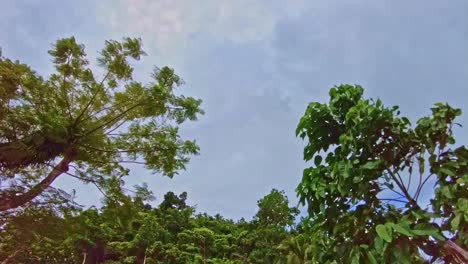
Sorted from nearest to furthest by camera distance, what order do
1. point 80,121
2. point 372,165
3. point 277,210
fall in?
point 372,165 < point 80,121 < point 277,210

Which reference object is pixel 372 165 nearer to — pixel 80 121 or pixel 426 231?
pixel 426 231

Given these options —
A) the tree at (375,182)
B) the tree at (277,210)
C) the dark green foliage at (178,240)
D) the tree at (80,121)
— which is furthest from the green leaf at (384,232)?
the tree at (277,210)

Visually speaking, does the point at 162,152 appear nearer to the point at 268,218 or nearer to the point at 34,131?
the point at 34,131

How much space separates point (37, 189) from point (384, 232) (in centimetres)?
358

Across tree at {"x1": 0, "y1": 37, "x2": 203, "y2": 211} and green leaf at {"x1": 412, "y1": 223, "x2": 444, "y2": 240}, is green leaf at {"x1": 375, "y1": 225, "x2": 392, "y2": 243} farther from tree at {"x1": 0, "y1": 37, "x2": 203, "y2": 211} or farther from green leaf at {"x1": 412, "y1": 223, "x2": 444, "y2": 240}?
tree at {"x1": 0, "y1": 37, "x2": 203, "y2": 211}

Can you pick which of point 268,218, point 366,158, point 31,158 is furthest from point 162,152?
point 268,218

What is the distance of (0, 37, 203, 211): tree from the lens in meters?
3.84

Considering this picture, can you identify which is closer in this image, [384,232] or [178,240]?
[384,232]

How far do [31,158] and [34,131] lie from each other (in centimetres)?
30

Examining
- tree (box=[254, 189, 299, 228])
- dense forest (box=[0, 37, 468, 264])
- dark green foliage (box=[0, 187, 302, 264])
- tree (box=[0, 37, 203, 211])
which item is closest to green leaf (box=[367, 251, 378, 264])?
dense forest (box=[0, 37, 468, 264])

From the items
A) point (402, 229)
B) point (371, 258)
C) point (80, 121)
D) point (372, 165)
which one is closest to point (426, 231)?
point (402, 229)

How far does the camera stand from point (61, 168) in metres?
4.25

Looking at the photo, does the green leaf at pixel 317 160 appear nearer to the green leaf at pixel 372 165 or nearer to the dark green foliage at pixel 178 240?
the green leaf at pixel 372 165

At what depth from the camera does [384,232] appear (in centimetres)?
178
